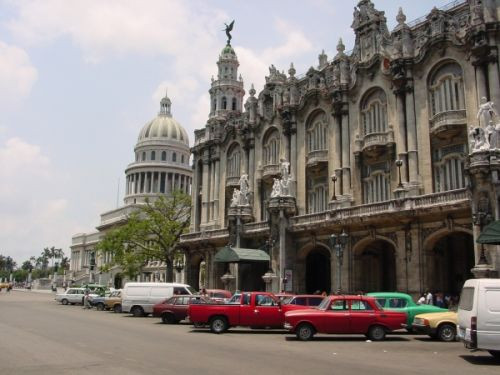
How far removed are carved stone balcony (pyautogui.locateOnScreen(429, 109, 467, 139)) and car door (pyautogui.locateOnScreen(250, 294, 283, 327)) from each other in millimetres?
17037

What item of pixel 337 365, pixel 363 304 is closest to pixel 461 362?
pixel 337 365

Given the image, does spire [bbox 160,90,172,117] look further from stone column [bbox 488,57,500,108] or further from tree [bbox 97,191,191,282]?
stone column [bbox 488,57,500,108]

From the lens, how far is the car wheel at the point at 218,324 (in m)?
21.8

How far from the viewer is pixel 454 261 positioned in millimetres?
33438

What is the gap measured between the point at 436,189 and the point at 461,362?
20.5 metres

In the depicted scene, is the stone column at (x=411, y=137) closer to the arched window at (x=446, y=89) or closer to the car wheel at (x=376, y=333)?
the arched window at (x=446, y=89)

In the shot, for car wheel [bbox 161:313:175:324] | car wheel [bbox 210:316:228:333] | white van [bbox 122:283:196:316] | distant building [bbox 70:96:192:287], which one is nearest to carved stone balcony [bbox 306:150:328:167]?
white van [bbox 122:283:196:316]

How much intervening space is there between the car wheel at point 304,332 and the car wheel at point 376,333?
222 cm

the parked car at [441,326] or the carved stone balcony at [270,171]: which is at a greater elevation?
the carved stone balcony at [270,171]

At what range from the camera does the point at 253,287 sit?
45.4m

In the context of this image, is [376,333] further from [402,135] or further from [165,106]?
[165,106]

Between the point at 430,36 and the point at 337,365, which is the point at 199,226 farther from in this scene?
the point at 337,365

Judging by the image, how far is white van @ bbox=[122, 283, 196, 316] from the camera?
106 feet

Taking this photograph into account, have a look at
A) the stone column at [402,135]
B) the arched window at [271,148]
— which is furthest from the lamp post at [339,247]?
the arched window at [271,148]
